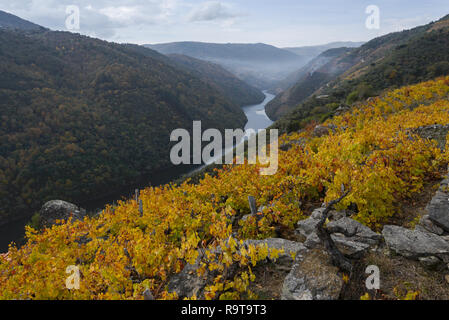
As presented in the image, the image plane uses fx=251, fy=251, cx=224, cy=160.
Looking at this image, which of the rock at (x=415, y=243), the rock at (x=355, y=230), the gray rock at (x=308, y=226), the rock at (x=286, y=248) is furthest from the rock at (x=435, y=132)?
the rock at (x=286, y=248)

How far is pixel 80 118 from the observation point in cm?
9462

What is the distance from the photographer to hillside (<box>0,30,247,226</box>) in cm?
7175

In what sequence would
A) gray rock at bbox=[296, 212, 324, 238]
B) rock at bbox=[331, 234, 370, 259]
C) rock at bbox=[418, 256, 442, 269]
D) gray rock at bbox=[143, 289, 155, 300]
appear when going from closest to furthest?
gray rock at bbox=[143, 289, 155, 300] → rock at bbox=[418, 256, 442, 269] → rock at bbox=[331, 234, 370, 259] → gray rock at bbox=[296, 212, 324, 238]

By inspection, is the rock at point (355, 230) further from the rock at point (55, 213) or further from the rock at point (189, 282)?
the rock at point (55, 213)

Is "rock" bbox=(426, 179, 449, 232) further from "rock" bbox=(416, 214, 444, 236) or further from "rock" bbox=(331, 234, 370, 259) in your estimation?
"rock" bbox=(331, 234, 370, 259)

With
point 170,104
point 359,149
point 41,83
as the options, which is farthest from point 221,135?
point 359,149

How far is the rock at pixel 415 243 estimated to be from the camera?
17.6 feet

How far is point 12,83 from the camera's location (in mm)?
95625

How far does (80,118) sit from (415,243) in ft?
354

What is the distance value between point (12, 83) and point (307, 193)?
124 meters

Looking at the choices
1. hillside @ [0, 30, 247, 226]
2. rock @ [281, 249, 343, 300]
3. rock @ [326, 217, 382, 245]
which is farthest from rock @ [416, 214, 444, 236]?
hillside @ [0, 30, 247, 226]

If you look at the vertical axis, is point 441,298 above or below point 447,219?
below

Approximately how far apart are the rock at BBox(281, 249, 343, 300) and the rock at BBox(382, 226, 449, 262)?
1622 mm
